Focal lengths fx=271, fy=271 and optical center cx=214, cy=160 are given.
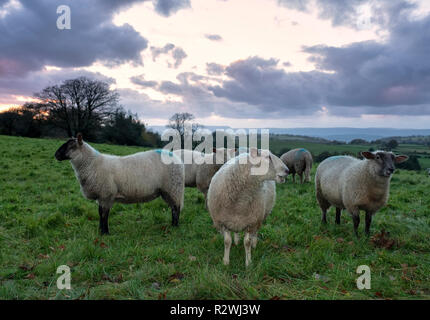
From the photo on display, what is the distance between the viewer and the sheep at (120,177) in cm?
641

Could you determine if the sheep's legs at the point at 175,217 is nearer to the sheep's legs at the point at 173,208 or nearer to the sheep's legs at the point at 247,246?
the sheep's legs at the point at 173,208

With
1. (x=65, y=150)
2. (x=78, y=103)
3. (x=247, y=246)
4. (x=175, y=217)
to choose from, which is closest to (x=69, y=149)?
(x=65, y=150)

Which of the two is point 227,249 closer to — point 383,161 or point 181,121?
point 383,161

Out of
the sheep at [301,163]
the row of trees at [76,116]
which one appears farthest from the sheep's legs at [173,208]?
the row of trees at [76,116]

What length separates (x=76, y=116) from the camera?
41.2 metres

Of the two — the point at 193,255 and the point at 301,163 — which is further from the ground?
the point at 301,163

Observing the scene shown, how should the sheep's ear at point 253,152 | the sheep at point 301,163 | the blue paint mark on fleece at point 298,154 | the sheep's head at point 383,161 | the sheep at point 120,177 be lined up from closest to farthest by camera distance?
the sheep's ear at point 253,152 < the sheep's head at point 383,161 < the sheep at point 120,177 < the sheep at point 301,163 < the blue paint mark on fleece at point 298,154

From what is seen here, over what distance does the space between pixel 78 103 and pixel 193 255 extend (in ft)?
139

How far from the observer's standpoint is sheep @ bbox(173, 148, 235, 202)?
8484mm

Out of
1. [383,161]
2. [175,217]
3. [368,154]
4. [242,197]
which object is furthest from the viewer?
[175,217]

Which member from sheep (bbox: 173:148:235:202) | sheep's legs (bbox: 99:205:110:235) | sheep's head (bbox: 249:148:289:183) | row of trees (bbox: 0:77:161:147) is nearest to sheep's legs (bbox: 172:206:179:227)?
sheep's legs (bbox: 99:205:110:235)

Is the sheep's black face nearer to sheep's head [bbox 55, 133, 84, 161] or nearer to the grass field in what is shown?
sheep's head [bbox 55, 133, 84, 161]

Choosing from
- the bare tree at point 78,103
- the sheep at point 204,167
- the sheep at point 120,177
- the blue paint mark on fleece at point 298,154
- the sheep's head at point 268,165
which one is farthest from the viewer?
the bare tree at point 78,103
